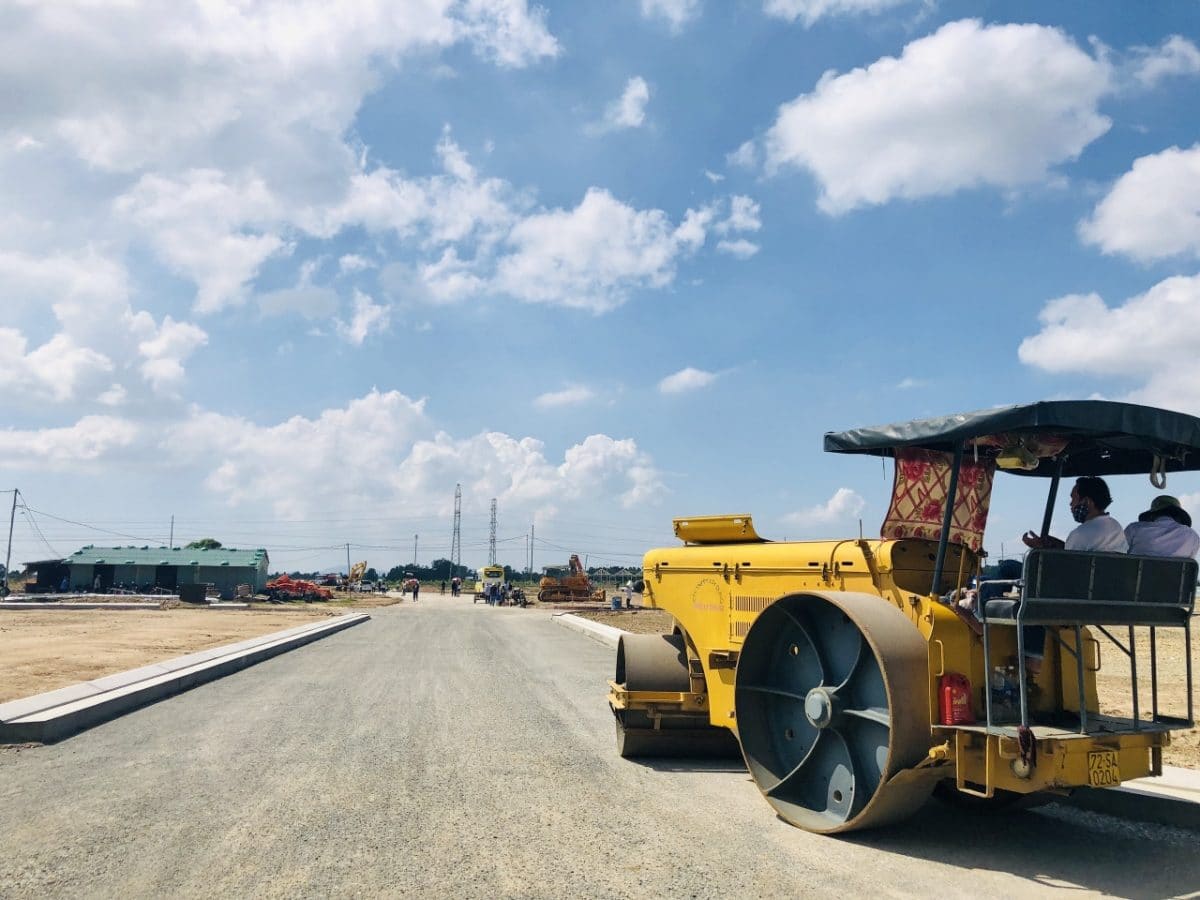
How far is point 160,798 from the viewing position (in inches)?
244

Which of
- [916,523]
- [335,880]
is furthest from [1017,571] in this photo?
[335,880]

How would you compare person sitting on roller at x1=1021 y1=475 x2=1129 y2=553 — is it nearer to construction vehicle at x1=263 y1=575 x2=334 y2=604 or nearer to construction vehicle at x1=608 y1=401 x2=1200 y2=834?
construction vehicle at x1=608 y1=401 x2=1200 y2=834

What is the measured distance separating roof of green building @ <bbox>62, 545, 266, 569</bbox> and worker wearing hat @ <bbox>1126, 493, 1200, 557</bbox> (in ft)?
236

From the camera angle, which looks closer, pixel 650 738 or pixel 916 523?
pixel 916 523

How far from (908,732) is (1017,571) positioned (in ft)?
4.18

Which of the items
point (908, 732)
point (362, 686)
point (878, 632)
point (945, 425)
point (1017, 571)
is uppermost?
point (945, 425)

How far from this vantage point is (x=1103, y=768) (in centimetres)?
480

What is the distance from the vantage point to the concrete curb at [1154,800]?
5.80 m

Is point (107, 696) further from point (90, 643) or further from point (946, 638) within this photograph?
point (90, 643)

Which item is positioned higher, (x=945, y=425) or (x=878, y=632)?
(x=945, y=425)

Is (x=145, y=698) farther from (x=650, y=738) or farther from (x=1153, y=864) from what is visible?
(x=1153, y=864)

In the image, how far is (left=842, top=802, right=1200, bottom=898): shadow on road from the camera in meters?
4.82

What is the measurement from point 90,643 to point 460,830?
653 inches

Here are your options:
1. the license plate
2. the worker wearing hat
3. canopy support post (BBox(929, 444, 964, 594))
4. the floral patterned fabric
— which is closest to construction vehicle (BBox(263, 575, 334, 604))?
the floral patterned fabric
